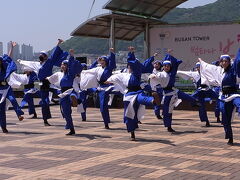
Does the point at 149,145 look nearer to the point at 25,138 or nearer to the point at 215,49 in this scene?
the point at 25,138

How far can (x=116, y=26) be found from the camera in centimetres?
2478

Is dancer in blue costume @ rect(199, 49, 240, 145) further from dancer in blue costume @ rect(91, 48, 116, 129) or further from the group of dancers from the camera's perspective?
dancer in blue costume @ rect(91, 48, 116, 129)

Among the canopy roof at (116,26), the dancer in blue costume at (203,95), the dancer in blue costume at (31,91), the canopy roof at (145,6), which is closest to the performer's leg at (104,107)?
the dancer in blue costume at (203,95)

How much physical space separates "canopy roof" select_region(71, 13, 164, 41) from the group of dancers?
6.93 m

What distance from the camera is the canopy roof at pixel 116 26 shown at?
75.5 ft

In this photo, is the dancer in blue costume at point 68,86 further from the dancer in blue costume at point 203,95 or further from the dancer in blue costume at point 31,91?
the dancer in blue costume at point 31,91

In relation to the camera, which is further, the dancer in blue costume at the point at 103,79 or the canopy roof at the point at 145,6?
the canopy roof at the point at 145,6

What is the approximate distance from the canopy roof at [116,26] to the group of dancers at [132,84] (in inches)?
273

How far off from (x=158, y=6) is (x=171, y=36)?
1.63 metres

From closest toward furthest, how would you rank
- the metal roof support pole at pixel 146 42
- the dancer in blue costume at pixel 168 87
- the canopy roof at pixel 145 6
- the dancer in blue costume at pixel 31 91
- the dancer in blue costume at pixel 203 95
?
1. the dancer in blue costume at pixel 168 87
2. the dancer in blue costume at pixel 203 95
3. the dancer in blue costume at pixel 31 91
4. the canopy roof at pixel 145 6
5. the metal roof support pole at pixel 146 42

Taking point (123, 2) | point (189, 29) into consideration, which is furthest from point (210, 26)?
point (123, 2)

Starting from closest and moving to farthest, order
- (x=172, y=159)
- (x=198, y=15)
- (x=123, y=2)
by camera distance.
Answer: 1. (x=172, y=159)
2. (x=123, y=2)
3. (x=198, y=15)

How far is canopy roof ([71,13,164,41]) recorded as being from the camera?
2301 cm

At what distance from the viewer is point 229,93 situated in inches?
408
